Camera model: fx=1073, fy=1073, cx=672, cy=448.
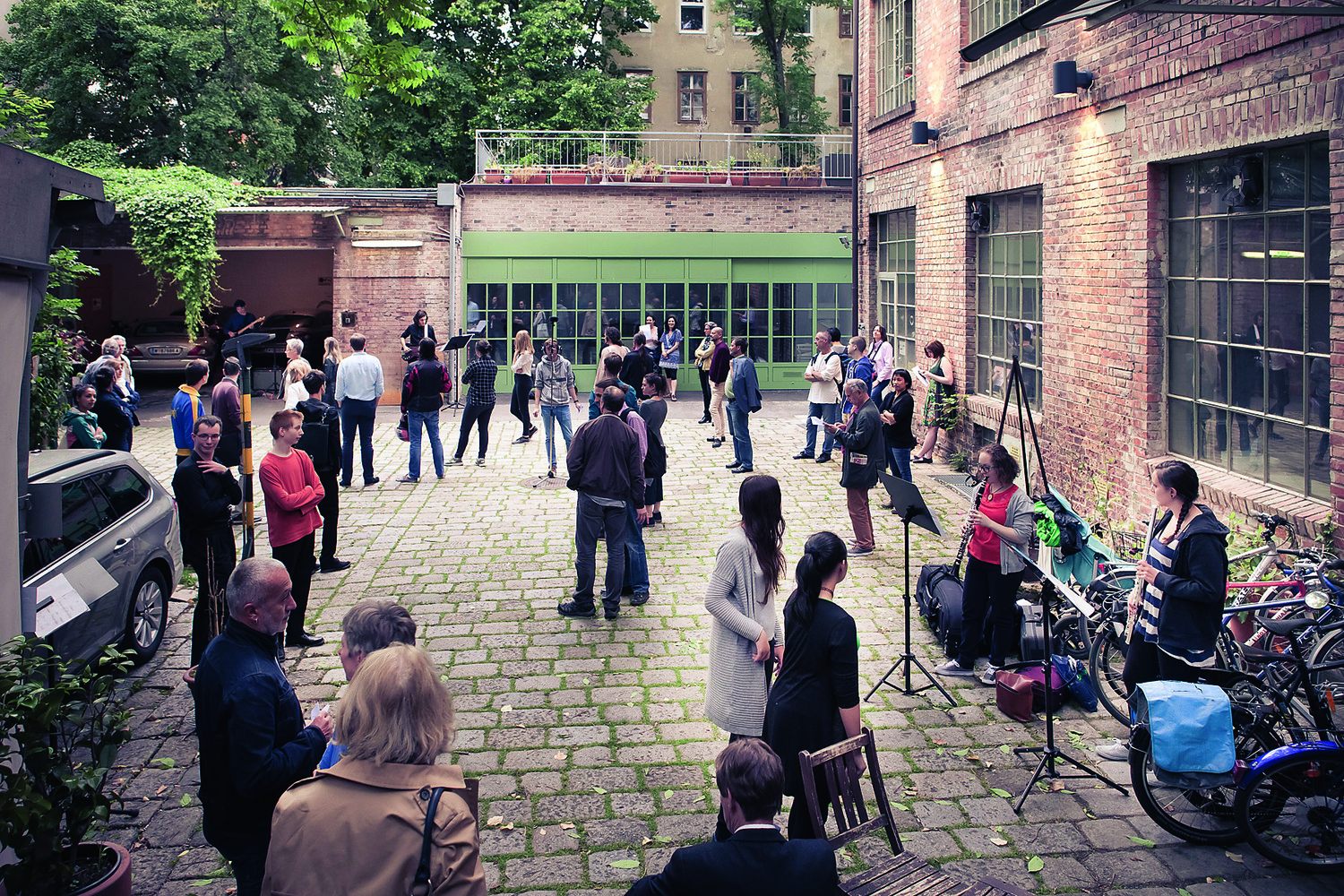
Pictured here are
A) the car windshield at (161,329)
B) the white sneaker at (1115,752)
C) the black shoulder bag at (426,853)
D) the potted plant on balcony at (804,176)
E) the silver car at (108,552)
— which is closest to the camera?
the black shoulder bag at (426,853)

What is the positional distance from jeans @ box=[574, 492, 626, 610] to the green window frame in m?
5.13

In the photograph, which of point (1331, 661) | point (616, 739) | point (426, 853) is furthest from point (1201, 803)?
point (426, 853)

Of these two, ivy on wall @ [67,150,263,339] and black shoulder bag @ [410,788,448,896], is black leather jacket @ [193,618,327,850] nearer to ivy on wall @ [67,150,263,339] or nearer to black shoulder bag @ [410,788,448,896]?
black shoulder bag @ [410,788,448,896]

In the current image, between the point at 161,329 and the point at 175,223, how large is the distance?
5.09 meters

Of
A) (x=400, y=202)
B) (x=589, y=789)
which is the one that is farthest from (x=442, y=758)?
(x=400, y=202)

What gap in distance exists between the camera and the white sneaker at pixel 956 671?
7.57 meters

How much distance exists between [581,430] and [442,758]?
137 inches

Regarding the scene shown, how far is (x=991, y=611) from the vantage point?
24.7ft

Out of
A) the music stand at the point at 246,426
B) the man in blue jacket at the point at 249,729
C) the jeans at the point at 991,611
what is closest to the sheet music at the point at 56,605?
the music stand at the point at 246,426

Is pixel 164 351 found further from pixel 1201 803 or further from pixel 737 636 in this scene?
pixel 1201 803

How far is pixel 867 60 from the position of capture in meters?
18.2

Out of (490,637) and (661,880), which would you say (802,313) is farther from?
(661,880)

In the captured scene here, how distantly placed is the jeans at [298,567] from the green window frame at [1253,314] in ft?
24.3

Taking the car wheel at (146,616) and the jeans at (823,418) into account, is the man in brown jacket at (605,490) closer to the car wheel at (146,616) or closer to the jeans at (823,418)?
the car wheel at (146,616)
